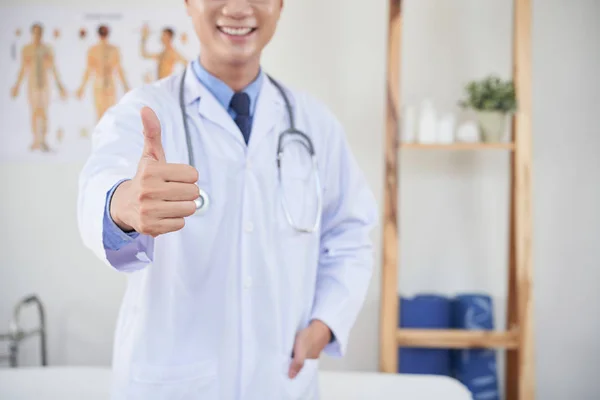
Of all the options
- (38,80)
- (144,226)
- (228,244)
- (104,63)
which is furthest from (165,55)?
(144,226)

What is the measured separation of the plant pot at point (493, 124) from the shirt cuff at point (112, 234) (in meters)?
1.67

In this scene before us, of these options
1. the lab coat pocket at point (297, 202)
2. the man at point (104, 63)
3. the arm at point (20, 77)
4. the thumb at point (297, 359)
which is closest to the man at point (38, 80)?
the arm at point (20, 77)

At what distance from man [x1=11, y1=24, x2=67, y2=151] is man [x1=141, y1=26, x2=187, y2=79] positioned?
41cm

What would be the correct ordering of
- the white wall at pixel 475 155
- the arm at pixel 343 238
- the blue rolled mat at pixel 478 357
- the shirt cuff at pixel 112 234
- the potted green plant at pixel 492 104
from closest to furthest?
the shirt cuff at pixel 112 234 → the arm at pixel 343 238 → the potted green plant at pixel 492 104 → the blue rolled mat at pixel 478 357 → the white wall at pixel 475 155

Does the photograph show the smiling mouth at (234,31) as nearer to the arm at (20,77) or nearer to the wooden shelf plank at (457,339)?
the wooden shelf plank at (457,339)

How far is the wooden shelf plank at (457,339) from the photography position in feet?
7.11

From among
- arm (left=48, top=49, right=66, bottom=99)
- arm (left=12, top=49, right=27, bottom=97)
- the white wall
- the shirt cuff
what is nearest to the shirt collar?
the shirt cuff

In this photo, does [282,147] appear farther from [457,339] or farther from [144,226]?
[457,339]

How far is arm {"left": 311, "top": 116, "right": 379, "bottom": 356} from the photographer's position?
129 cm

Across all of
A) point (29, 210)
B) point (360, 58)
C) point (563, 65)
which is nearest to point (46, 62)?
point (29, 210)

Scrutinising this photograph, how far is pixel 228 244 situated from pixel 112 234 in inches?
12.5

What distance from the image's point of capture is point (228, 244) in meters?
1.14

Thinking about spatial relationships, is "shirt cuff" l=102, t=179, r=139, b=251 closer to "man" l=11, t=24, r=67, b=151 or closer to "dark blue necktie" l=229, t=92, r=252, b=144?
"dark blue necktie" l=229, t=92, r=252, b=144

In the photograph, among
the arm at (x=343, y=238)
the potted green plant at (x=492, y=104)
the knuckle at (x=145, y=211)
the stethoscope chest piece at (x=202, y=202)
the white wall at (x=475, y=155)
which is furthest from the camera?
the white wall at (x=475, y=155)
